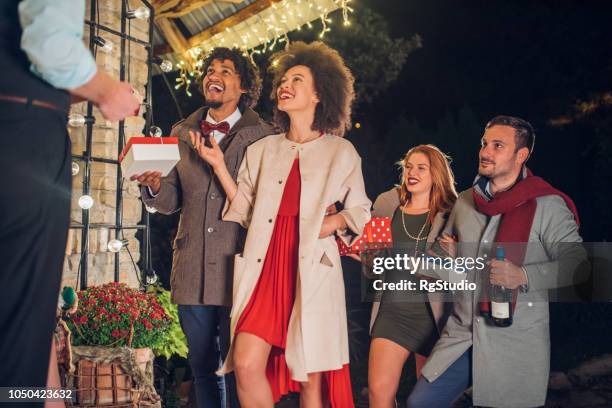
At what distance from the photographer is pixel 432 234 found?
4234 mm

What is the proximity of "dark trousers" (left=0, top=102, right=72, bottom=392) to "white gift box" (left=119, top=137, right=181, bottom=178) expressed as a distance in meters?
1.13

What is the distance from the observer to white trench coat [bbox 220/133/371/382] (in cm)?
345

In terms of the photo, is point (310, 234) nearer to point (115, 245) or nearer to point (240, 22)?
point (115, 245)

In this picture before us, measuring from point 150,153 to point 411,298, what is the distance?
1.67m

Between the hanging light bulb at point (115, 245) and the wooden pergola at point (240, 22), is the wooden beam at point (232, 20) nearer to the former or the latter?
the wooden pergola at point (240, 22)

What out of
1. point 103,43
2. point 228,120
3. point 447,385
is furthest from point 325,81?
point 103,43

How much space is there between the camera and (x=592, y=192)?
10125 millimetres

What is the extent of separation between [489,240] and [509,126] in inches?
23.8

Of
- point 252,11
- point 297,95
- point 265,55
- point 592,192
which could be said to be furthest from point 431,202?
point 265,55

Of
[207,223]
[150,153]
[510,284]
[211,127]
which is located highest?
[211,127]

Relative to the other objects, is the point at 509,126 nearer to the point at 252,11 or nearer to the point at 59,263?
the point at 59,263

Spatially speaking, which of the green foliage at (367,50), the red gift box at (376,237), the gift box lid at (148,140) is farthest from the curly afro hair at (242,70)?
the green foliage at (367,50)

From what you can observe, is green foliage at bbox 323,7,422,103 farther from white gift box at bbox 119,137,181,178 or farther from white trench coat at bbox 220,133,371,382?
white gift box at bbox 119,137,181,178

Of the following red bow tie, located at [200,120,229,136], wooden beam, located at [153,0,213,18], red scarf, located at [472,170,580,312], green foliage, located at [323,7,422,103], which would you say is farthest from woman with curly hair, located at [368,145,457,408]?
green foliage, located at [323,7,422,103]
